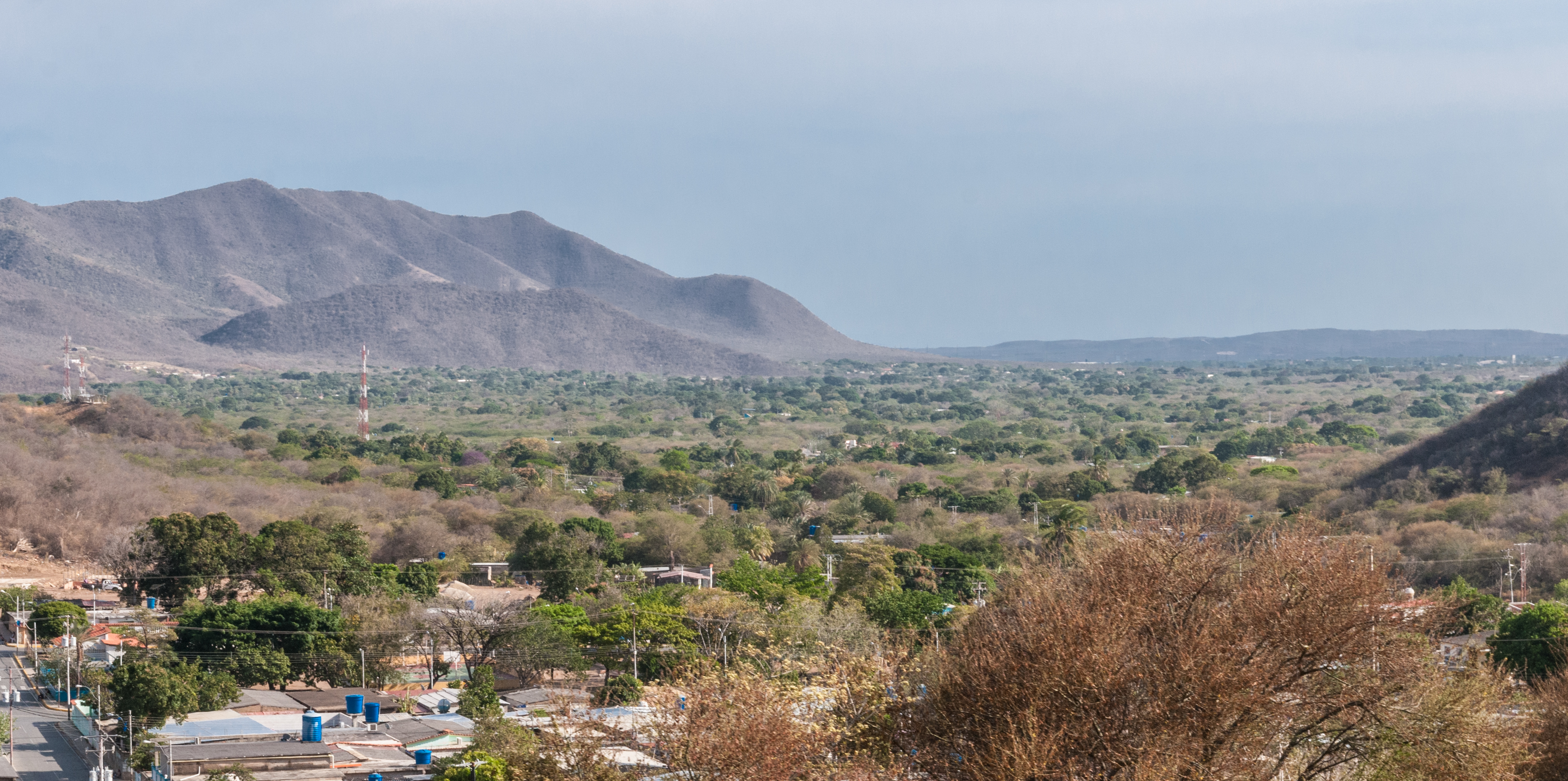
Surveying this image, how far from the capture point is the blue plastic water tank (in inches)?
1019

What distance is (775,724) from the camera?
1692 cm

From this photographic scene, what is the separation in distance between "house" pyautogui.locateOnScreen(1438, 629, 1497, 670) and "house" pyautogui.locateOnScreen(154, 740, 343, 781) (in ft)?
55.8

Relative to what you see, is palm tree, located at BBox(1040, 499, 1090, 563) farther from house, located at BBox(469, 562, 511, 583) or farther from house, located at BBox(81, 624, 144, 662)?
house, located at BBox(81, 624, 144, 662)

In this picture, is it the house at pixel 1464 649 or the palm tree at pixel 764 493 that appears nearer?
the house at pixel 1464 649

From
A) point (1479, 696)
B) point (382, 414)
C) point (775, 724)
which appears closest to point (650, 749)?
point (775, 724)

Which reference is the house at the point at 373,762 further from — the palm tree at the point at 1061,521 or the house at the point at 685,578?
the house at the point at 685,578

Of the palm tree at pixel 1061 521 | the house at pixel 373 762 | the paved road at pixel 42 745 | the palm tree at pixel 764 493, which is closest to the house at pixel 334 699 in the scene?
the house at pixel 373 762

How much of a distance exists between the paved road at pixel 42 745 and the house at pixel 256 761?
1.80m

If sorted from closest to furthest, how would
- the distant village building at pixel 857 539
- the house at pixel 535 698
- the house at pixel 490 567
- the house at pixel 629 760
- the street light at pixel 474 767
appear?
the house at pixel 629 760
the street light at pixel 474 767
the house at pixel 535 698
the house at pixel 490 567
the distant village building at pixel 857 539

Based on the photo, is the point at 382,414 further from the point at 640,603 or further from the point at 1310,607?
the point at 1310,607

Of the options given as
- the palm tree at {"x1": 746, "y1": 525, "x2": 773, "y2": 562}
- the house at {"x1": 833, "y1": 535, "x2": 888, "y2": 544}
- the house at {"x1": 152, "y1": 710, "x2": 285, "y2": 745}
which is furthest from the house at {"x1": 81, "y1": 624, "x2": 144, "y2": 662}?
the house at {"x1": 833, "y1": 535, "x2": 888, "y2": 544}

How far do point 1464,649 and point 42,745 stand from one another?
81.4ft

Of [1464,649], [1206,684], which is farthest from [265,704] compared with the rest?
[1464,649]

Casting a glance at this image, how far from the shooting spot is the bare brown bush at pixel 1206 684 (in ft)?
49.5
